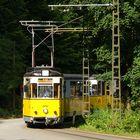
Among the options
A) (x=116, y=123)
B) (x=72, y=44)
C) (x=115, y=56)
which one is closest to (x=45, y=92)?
(x=115, y=56)

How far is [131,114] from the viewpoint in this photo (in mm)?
30328

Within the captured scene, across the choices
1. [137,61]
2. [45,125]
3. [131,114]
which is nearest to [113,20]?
[137,61]

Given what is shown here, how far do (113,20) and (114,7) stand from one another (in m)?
0.76

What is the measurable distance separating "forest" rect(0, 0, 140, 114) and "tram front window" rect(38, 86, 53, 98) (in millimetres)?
3336

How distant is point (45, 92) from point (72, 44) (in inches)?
1163

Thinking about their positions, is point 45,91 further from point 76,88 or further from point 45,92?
point 76,88

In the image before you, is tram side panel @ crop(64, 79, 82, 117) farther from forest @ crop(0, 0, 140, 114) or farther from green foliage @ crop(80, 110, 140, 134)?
green foliage @ crop(80, 110, 140, 134)

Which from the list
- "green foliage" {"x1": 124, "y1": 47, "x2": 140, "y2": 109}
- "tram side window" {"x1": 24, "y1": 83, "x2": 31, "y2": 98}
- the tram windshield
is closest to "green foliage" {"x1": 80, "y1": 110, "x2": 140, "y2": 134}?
"green foliage" {"x1": 124, "y1": 47, "x2": 140, "y2": 109}

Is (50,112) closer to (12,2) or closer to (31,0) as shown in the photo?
(12,2)

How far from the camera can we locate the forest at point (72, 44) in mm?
31409

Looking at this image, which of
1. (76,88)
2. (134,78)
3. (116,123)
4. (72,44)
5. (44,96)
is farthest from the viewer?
(72,44)

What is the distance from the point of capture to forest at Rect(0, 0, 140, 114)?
31409mm

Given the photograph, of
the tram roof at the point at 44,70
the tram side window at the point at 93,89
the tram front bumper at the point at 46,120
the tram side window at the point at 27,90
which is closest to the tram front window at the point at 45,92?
the tram side window at the point at 27,90

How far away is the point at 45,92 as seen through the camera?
31828 mm
